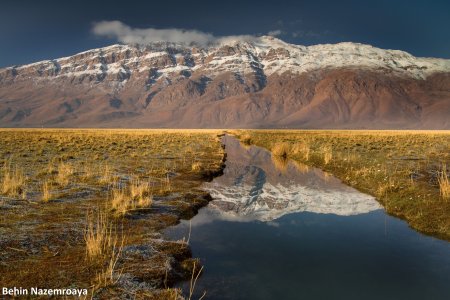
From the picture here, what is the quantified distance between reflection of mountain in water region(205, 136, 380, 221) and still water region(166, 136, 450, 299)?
0.05 metres

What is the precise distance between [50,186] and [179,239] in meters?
8.56

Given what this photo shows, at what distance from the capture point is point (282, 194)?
20.1 meters

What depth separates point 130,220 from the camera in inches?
517

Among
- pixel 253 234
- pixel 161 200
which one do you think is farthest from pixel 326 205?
pixel 161 200

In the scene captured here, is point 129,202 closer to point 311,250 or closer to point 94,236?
point 94,236

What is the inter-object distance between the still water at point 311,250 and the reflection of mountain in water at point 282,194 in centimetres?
5

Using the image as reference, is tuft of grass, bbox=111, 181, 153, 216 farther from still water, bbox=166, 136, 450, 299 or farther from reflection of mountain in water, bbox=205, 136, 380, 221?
reflection of mountain in water, bbox=205, 136, 380, 221

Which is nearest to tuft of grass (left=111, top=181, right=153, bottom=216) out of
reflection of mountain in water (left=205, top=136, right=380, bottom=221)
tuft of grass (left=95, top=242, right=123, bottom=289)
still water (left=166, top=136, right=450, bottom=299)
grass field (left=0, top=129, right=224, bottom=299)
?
grass field (left=0, top=129, right=224, bottom=299)

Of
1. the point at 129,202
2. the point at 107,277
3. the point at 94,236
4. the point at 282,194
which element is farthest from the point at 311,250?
the point at 282,194

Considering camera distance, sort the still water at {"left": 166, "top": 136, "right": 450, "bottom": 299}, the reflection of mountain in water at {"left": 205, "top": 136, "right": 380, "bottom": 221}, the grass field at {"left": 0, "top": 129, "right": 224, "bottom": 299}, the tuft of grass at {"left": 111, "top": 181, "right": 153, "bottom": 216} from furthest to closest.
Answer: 1. the reflection of mountain in water at {"left": 205, "top": 136, "right": 380, "bottom": 221}
2. the tuft of grass at {"left": 111, "top": 181, "right": 153, "bottom": 216}
3. the still water at {"left": 166, "top": 136, "right": 450, "bottom": 299}
4. the grass field at {"left": 0, "top": 129, "right": 224, "bottom": 299}

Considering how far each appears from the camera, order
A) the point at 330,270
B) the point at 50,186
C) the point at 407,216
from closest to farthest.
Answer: the point at 330,270 → the point at 407,216 → the point at 50,186

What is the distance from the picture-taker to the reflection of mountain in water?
1670 cm

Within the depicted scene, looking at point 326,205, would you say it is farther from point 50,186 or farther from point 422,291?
point 50,186

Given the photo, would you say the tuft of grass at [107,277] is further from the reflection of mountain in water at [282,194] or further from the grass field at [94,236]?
the reflection of mountain in water at [282,194]
